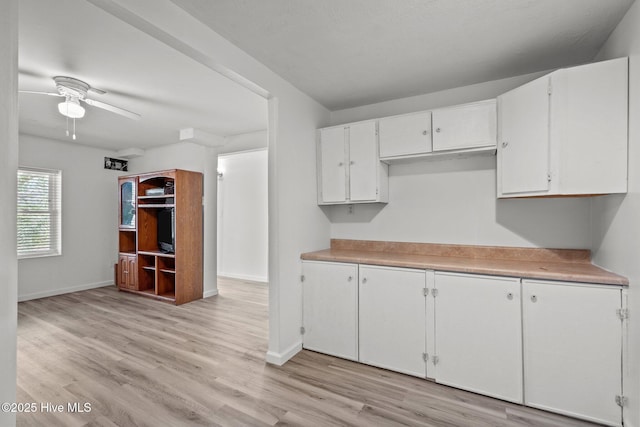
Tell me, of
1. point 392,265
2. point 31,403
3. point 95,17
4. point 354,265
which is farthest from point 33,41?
point 392,265

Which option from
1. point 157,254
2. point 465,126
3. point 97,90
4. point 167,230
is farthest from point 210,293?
point 465,126

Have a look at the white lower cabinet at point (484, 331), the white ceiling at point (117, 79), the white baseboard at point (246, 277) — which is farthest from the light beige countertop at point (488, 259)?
the white baseboard at point (246, 277)

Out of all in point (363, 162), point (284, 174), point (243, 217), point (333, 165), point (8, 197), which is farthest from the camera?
point (243, 217)

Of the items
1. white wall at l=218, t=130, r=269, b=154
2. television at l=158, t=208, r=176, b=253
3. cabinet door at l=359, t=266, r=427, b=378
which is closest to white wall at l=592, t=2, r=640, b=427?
cabinet door at l=359, t=266, r=427, b=378

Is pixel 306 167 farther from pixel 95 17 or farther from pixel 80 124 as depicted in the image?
pixel 80 124

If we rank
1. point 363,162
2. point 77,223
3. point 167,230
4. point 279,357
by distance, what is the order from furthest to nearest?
point 77,223 → point 167,230 → point 363,162 → point 279,357

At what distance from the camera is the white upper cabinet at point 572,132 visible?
1.83m

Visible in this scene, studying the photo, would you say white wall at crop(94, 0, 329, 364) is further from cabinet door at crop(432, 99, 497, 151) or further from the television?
the television

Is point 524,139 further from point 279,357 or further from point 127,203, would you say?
point 127,203

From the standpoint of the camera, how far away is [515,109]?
2.20 meters

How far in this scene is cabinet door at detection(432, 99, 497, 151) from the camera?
93.6 inches

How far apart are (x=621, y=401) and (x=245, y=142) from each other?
4.79 meters

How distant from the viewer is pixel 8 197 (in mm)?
1097

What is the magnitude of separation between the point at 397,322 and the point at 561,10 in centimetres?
239
